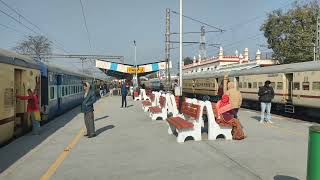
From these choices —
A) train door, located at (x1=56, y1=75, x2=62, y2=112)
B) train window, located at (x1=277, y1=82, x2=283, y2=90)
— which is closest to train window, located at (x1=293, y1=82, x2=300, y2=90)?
train window, located at (x1=277, y1=82, x2=283, y2=90)

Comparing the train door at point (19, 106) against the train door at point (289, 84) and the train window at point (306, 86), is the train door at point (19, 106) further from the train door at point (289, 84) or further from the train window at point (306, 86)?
the train door at point (289, 84)

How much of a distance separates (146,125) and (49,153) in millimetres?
6601

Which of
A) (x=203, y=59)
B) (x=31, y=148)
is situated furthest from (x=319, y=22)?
(x=203, y=59)

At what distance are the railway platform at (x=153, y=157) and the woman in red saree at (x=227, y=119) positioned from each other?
30cm

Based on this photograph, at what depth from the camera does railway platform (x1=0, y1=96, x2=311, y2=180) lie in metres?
8.19

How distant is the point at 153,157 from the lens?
996 cm

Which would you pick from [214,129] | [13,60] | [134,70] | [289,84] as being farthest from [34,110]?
[134,70]

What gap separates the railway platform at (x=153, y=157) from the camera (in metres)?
8.19

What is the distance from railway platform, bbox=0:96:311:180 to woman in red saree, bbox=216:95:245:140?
0.30 m

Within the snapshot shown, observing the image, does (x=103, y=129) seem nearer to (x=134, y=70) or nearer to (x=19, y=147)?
(x=19, y=147)

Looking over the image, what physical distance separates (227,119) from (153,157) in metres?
3.31

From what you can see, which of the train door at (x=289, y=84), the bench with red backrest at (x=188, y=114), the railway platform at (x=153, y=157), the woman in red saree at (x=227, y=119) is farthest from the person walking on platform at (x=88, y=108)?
the train door at (x=289, y=84)

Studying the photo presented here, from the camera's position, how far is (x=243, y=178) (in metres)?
7.61

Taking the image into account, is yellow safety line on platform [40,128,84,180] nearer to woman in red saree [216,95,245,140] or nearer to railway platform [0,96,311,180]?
railway platform [0,96,311,180]
